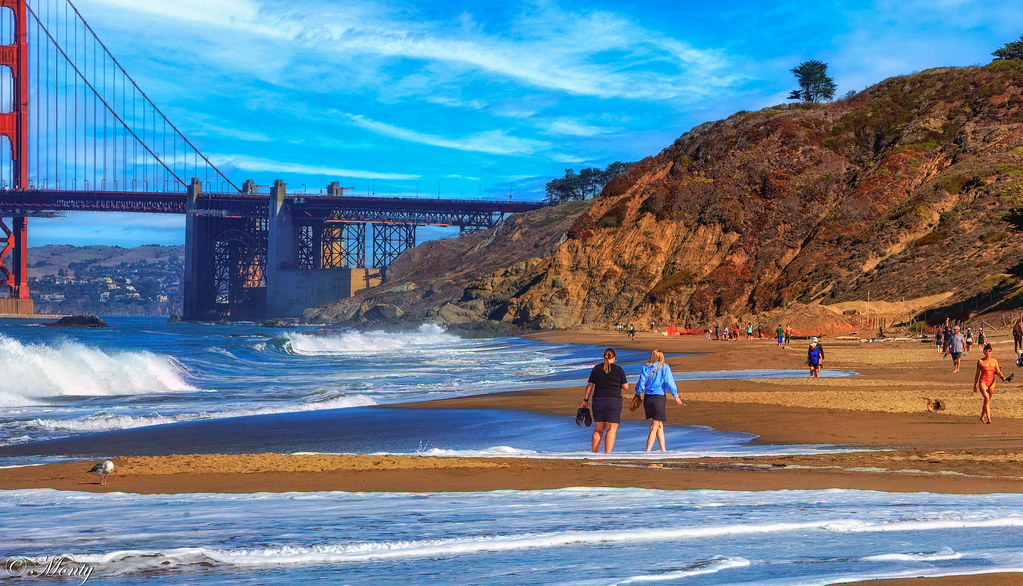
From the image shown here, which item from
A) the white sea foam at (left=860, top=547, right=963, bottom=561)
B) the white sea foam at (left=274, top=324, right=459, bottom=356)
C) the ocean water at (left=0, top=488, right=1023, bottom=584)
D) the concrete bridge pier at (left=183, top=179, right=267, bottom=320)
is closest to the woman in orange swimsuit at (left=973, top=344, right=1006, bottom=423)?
the ocean water at (left=0, top=488, right=1023, bottom=584)

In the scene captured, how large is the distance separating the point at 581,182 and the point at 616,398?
13681 cm

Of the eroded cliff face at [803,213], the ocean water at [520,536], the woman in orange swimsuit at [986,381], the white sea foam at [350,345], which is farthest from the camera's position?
the eroded cliff face at [803,213]

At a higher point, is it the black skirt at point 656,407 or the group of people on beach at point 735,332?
the black skirt at point 656,407

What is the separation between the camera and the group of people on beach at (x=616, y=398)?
11.0 metres

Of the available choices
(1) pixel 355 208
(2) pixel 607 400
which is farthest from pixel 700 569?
(1) pixel 355 208

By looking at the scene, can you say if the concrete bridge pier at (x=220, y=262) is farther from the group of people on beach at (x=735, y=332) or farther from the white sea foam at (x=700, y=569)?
the white sea foam at (x=700, y=569)

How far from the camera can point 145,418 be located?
1670 cm

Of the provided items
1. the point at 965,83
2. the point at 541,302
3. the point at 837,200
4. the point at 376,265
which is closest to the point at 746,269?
the point at 837,200

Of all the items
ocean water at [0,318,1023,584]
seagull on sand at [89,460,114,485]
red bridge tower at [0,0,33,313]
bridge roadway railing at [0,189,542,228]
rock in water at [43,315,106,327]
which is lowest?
rock in water at [43,315,106,327]

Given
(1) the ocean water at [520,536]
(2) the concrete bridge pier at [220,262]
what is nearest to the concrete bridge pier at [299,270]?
(2) the concrete bridge pier at [220,262]

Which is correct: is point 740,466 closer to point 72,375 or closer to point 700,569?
point 700,569

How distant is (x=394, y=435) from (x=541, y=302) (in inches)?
2203

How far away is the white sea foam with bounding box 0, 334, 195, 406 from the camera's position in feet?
74.5

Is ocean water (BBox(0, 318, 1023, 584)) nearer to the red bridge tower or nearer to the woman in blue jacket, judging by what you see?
Result: the woman in blue jacket
